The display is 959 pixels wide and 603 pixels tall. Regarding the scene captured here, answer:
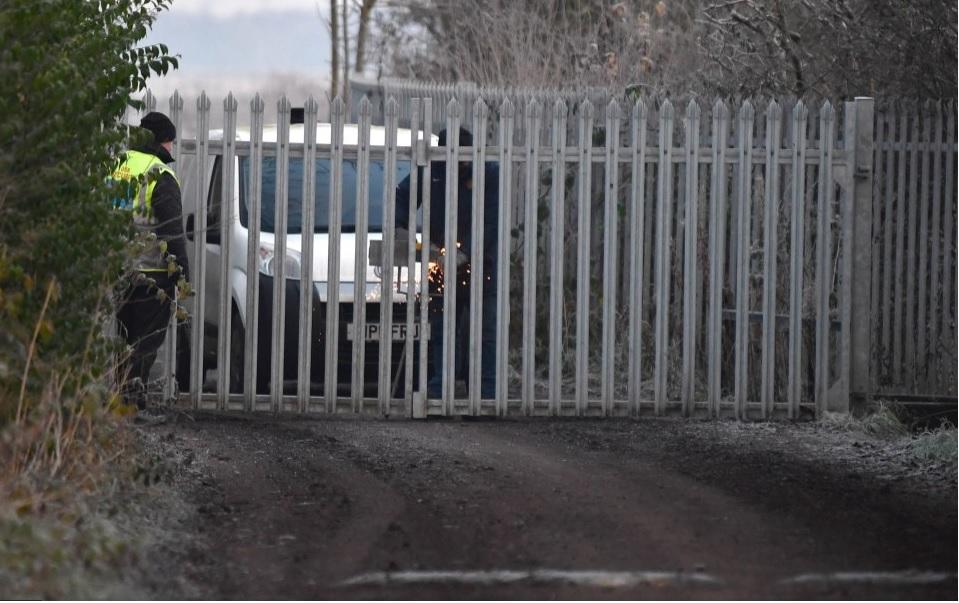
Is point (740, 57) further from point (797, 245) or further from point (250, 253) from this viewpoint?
point (250, 253)

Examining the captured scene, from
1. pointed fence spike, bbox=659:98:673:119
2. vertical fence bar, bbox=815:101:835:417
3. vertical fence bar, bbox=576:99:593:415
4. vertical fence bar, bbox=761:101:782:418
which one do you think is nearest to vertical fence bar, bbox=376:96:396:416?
vertical fence bar, bbox=576:99:593:415

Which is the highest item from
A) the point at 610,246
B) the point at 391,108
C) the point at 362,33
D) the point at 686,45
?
the point at 362,33

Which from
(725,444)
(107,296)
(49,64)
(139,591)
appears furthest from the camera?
(725,444)

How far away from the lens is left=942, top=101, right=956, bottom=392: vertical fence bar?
1052 cm

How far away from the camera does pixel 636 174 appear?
10031 millimetres

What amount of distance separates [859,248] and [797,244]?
0.40 meters

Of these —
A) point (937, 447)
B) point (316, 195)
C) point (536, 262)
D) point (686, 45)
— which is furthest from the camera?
point (686, 45)

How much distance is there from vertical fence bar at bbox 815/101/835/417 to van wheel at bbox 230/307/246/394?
3.46 meters

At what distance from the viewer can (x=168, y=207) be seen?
9.62m

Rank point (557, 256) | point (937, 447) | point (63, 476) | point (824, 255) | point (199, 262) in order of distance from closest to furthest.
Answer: point (63, 476), point (937, 447), point (199, 262), point (824, 255), point (557, 256)

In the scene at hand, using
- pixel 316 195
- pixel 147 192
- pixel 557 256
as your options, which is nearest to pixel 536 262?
pixel 557 256

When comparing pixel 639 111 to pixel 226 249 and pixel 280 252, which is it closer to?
pixel 280 252

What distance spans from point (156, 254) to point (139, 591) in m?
4.27

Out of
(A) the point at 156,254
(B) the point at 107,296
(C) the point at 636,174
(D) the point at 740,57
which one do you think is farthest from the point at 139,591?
(D) the point at 740,57
